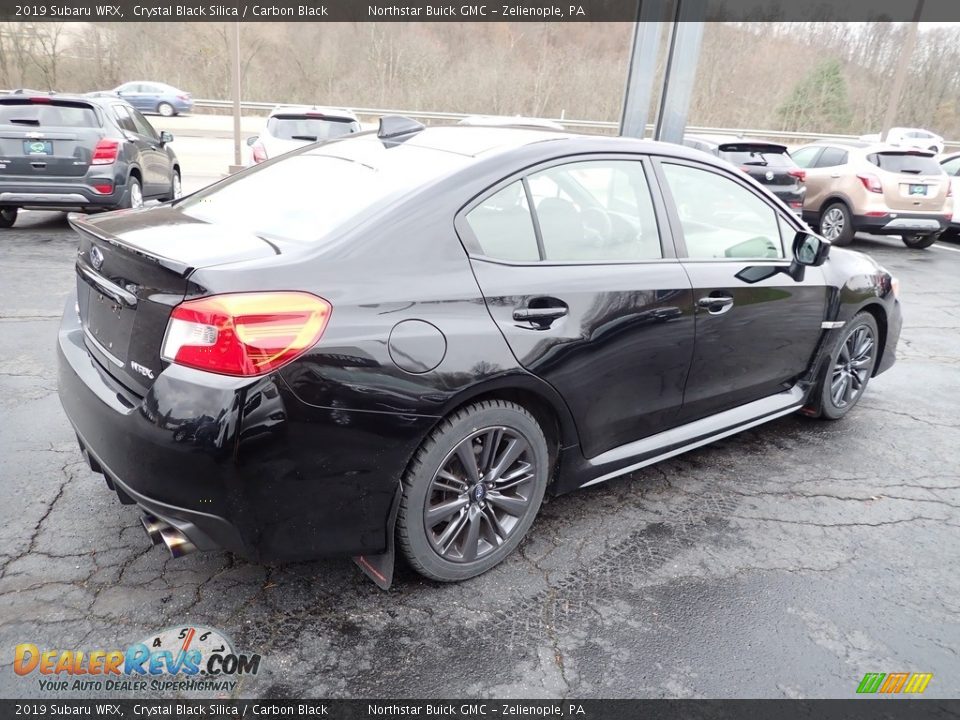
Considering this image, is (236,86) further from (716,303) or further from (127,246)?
(716,303)

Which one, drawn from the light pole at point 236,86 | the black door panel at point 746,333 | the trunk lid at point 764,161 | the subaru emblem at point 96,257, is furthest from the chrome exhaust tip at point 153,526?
the light pole at point 236,86

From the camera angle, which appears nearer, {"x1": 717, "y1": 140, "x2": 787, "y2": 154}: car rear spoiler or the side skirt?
the side skirt

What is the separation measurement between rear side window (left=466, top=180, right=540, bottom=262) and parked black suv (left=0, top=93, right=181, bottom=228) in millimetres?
7416

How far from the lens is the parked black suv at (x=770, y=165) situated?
11.4m

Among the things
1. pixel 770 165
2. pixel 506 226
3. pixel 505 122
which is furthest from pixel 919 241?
pixel 506 226

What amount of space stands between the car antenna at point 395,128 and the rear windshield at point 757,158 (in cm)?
963

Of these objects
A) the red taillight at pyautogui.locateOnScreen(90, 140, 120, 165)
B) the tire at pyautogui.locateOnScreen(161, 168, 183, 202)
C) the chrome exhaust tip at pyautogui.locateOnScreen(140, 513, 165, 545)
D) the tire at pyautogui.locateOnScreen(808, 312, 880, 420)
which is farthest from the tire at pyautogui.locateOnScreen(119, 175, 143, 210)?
the tire at pyautogui.locateOnScreen(808, 312, 880, 420)

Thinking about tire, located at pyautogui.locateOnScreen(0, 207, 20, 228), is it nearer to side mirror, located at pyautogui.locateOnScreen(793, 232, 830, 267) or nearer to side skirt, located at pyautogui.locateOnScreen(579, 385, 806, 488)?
side skirt, located at pyautogui.locateOnScreen(579, 385, 806, 488)

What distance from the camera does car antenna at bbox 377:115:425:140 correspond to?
3.12 m

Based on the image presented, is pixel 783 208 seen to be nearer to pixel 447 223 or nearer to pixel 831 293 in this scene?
pixel 831 293

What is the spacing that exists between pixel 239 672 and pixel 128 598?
56 cm

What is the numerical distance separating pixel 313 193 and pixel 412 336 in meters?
0.84

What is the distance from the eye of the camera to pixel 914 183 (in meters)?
11.0

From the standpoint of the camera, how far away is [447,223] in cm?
245
